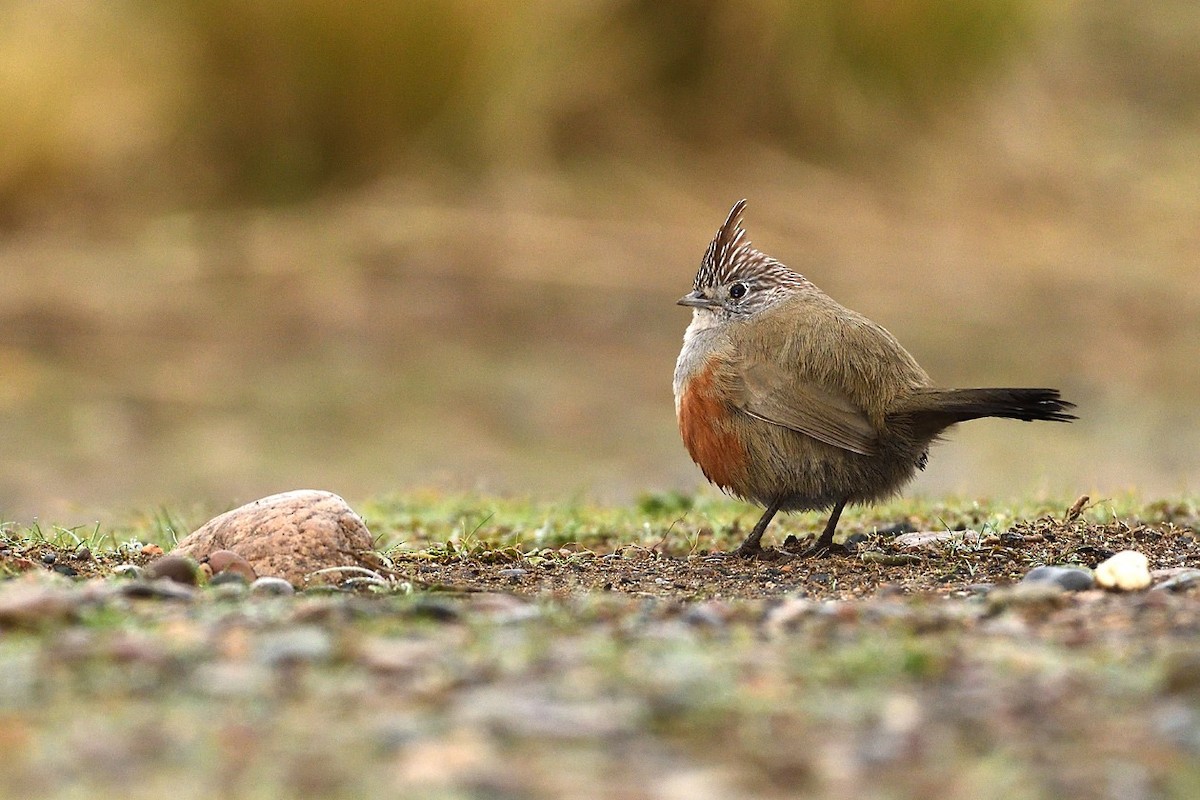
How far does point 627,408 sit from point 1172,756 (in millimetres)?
9165

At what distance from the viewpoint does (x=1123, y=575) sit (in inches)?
184

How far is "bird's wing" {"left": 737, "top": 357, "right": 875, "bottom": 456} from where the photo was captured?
6.00 metres

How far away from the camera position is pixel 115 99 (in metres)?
13.7

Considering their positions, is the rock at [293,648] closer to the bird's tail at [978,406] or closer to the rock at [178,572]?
the rock at [178,572]

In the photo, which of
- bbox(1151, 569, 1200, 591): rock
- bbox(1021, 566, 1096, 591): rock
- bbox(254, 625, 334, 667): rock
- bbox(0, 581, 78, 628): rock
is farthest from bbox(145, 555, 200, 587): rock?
bbox(1151, 569, 1200, 591): rock

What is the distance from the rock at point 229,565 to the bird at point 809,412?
6.27ft

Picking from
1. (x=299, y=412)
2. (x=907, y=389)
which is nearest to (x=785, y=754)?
(x=907, y=389)

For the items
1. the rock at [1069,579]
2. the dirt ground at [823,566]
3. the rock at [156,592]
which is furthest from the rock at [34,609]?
the rock at [1069,579]

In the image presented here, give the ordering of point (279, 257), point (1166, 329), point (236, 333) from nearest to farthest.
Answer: point (236, 333), point (279, 257), point (1166, 329)

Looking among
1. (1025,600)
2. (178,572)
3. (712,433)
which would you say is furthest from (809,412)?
(178,572)

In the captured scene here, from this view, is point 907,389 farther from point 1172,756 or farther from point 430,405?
point 430,405

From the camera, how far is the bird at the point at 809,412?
19.8 feet

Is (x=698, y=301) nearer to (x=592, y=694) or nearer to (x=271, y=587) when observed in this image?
(x=271, y=587)

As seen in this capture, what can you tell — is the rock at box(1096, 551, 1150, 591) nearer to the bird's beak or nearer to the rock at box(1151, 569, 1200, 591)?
the rock at box(1151, 569, 1200, 591)
